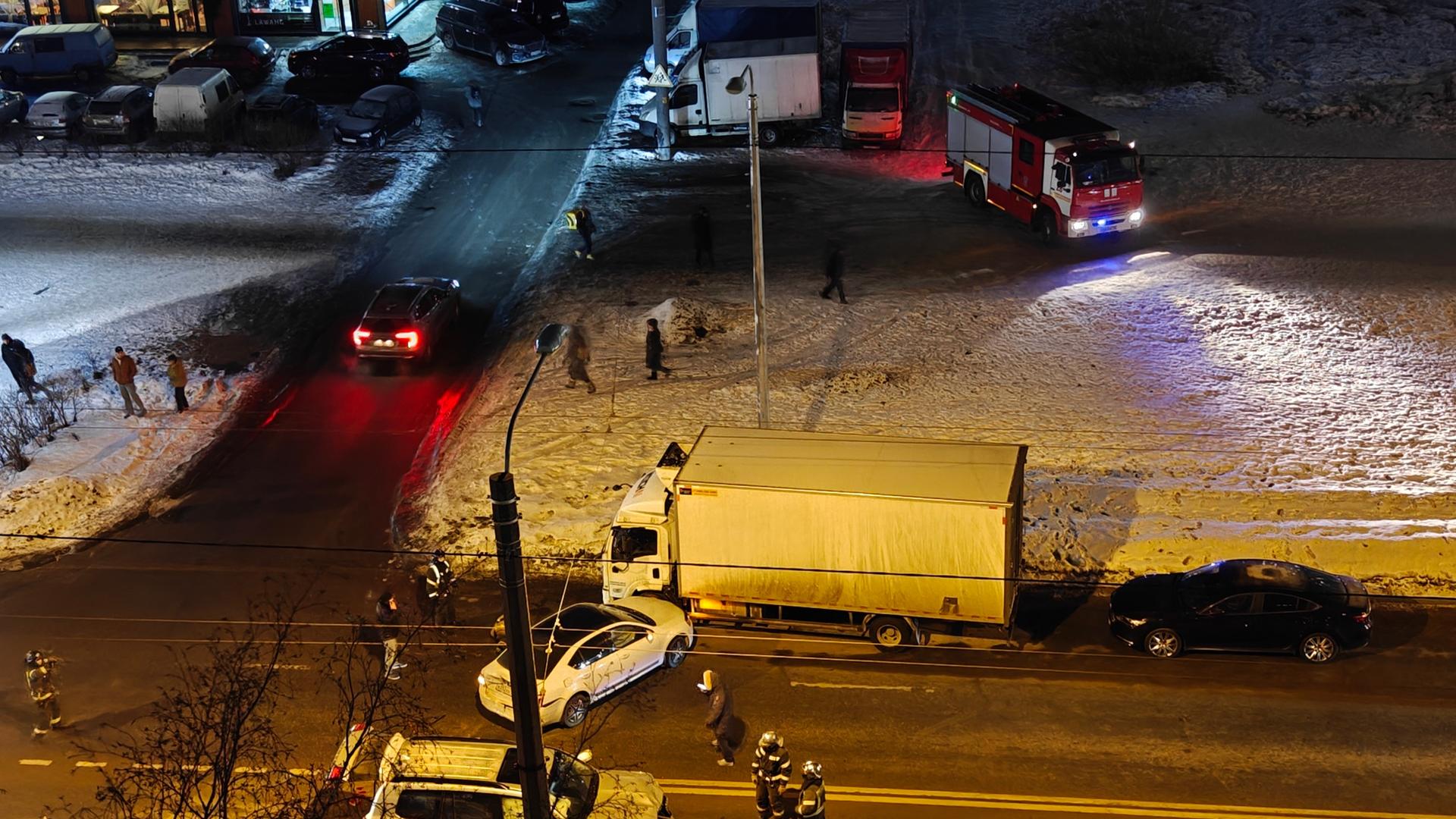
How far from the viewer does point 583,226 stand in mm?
31234

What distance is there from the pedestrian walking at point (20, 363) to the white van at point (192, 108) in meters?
14.0

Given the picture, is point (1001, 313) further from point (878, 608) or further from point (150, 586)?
point (150, 586)

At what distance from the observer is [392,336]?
89.0 ft

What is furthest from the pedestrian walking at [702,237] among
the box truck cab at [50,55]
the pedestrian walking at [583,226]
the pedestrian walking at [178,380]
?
the box truck cab at [50,55]

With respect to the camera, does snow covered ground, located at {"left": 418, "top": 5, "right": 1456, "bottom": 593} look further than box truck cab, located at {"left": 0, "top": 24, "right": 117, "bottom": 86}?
No

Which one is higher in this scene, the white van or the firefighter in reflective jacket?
the white van

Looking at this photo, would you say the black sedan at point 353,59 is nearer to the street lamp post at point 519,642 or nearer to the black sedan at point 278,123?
the black sedan at point 278,123

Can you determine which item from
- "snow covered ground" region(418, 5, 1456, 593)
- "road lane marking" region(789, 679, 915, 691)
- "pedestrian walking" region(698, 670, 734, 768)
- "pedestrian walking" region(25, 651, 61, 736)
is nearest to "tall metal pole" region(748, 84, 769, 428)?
"snow covered ground" region(418, 5, 1456, 593)

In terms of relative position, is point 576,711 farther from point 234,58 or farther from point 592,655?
point 234,58

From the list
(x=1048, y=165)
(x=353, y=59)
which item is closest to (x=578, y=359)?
(x=1048, y=165)

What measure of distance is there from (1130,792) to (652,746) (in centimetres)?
568

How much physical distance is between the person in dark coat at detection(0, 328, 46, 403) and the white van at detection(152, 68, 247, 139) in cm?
1397

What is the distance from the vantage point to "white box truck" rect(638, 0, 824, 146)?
1464 inches

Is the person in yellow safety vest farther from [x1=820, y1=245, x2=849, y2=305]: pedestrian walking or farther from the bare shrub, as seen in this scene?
the bare shrub
